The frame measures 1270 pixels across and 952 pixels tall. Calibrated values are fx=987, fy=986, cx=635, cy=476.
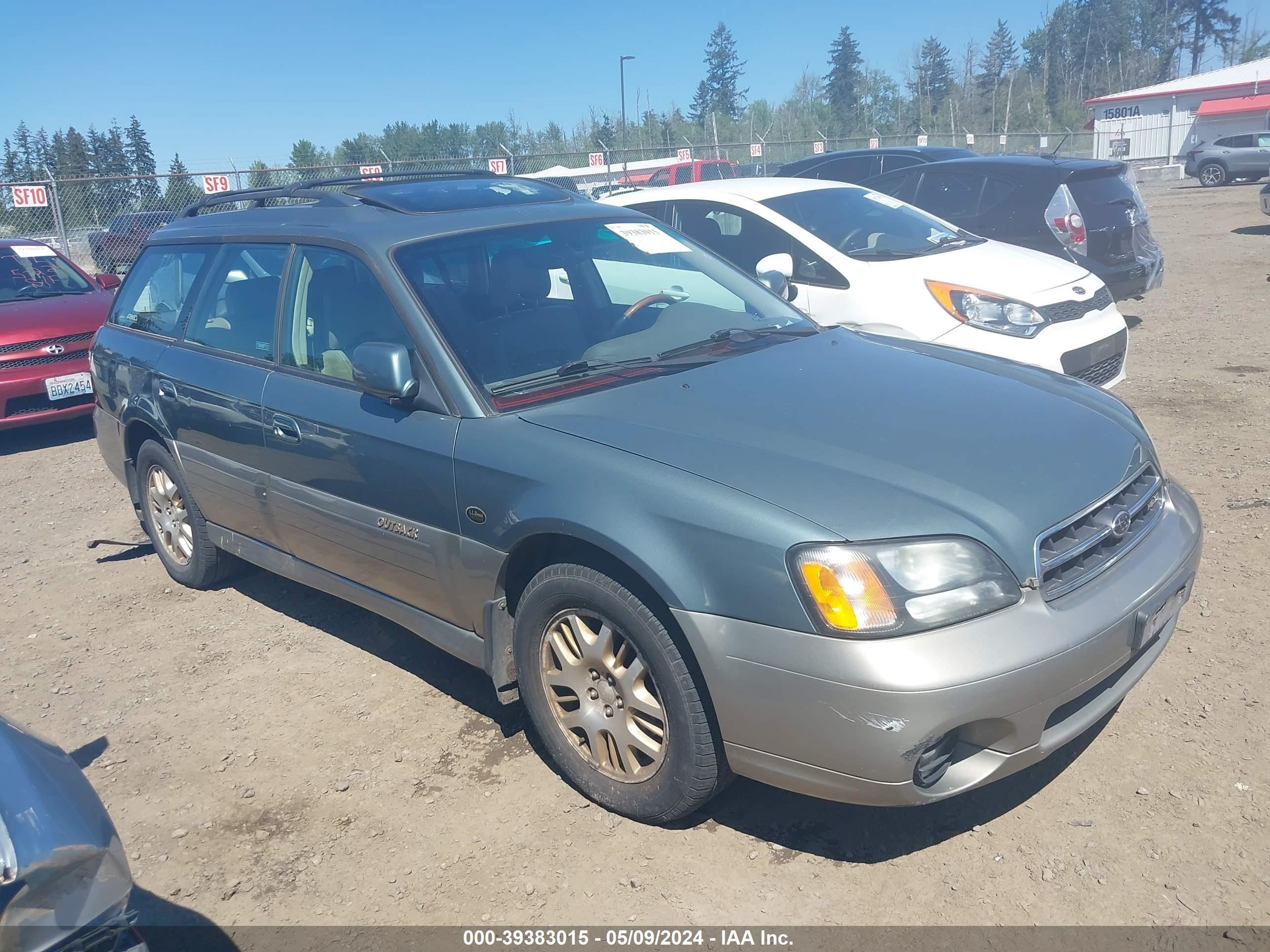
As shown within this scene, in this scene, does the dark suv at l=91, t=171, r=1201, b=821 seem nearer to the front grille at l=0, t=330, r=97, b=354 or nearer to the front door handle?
the front door handle

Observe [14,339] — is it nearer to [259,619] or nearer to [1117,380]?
[259,619]

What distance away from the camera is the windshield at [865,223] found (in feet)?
22.2

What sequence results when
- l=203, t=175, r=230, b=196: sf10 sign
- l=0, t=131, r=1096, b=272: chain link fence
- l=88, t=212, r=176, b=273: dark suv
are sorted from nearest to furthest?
l=0, t=131, r=1096, b=272: chain link fence < l=203, t=175, r=230, b=196: sf10 sign < l=88, t=212, r=176, b=273: dark suv

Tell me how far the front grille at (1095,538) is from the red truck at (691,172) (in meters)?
19.8

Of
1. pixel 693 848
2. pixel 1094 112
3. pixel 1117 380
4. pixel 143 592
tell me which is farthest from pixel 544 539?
pixel 1094 112

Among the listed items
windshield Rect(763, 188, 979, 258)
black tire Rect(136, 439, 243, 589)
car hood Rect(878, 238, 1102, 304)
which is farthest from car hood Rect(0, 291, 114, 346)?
car hood Rect(878, 238, 1102, 304)

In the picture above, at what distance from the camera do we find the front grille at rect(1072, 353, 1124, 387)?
6.07m

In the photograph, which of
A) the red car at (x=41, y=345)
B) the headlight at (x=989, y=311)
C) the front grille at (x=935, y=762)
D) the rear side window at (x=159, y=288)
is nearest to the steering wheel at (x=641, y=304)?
the front grille at (x=935, y=762)

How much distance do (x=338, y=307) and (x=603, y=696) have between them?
6.15ft

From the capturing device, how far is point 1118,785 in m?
2.98

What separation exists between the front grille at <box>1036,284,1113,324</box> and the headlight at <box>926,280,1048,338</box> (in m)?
0.09

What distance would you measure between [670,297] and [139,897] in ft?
8.96

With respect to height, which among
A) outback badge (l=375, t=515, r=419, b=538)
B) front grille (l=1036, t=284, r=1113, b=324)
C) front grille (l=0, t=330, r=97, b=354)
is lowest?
outback badge (l=375, t=515, r=419, b=538)

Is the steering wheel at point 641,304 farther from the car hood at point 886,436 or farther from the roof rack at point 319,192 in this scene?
the roof rack at point 319,192
